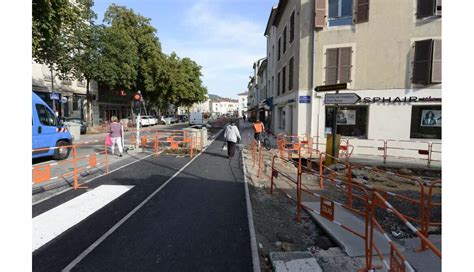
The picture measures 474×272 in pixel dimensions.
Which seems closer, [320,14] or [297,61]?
[320,14]

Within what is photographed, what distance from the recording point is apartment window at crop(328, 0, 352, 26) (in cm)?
1384

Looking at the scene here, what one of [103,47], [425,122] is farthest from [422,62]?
[103,47]

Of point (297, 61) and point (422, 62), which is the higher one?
point (297, 61)

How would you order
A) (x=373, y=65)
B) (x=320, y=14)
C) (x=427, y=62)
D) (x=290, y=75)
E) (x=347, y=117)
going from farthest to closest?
(x=290, y=75) → (x=347, y=117) → (x=320, y=14) → (x=373, y=65) → (x=427, y=62)

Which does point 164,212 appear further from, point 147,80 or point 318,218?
point 147,80

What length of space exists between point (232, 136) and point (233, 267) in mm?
7764

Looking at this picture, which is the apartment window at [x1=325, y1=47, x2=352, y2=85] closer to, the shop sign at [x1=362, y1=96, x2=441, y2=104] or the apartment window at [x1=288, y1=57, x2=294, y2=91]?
the shop sign at [x1=362, y1=96, x2=441, y2=104]

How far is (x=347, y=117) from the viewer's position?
48.5ft

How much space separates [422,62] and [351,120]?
4223 millimetres

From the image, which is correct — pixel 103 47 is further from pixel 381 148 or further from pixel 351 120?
pixel 381 148

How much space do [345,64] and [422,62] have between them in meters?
3.48

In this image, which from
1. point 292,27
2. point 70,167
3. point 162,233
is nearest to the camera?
point 162,233

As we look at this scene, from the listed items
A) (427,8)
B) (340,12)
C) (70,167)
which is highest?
(340,12)

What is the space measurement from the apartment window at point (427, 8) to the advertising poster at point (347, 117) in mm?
5484
